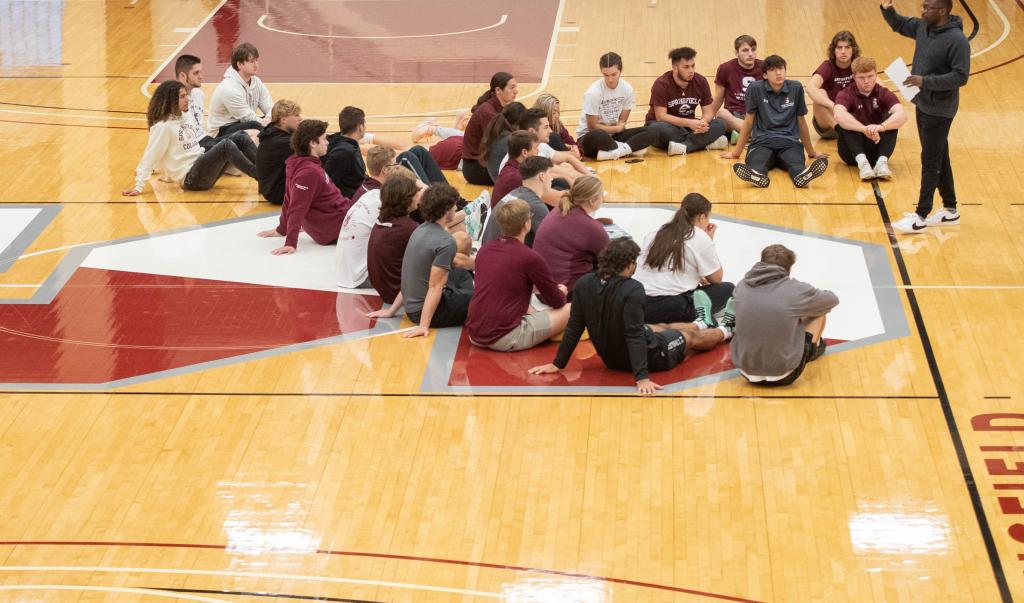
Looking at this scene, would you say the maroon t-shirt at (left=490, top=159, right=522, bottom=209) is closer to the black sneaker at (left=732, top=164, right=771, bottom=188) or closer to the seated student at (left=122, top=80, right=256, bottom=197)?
the black sneaker at (left=732, top=164, right=771, bottom=188)

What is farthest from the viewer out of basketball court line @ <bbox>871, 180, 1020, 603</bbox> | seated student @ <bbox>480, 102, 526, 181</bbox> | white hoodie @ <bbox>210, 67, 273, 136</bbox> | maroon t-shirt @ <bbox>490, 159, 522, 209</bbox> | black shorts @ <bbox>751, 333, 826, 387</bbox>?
white hoodie @ <bbox>210, 67, 273, 136</bbox>

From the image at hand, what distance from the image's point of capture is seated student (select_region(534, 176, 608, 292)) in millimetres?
8484

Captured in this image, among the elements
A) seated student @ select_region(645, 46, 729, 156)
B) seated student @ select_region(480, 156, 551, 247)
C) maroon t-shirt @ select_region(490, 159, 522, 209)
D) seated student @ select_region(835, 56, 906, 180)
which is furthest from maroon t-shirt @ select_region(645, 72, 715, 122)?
seated student @ select_region(480, 156, 551, 247)

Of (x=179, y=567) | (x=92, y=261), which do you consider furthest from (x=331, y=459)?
(x=92, y=261)

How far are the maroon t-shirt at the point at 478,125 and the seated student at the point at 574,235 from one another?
275cm

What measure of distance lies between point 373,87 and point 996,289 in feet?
24.6

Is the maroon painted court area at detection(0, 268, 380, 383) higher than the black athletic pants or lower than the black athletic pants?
lower

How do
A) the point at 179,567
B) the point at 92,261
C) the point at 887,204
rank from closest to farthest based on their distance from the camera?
the point at 179,567 → the point at 92,261 → the point at 887,204

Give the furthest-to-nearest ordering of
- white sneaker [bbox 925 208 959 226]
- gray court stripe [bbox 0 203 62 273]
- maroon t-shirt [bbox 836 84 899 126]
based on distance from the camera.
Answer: maroon t-shirt [bbox 836 84 899 126] < white sneaker [bbox 925 208 959 226] < gray court stripe [bbox 0 203 62 273]

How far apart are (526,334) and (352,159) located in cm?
298

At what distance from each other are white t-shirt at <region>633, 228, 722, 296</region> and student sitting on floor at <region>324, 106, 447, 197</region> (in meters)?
2.82

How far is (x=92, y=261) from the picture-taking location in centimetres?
978

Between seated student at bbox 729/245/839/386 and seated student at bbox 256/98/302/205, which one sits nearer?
seated student at bbox 729/245/839/386

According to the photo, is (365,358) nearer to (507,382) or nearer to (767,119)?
(507,382)
